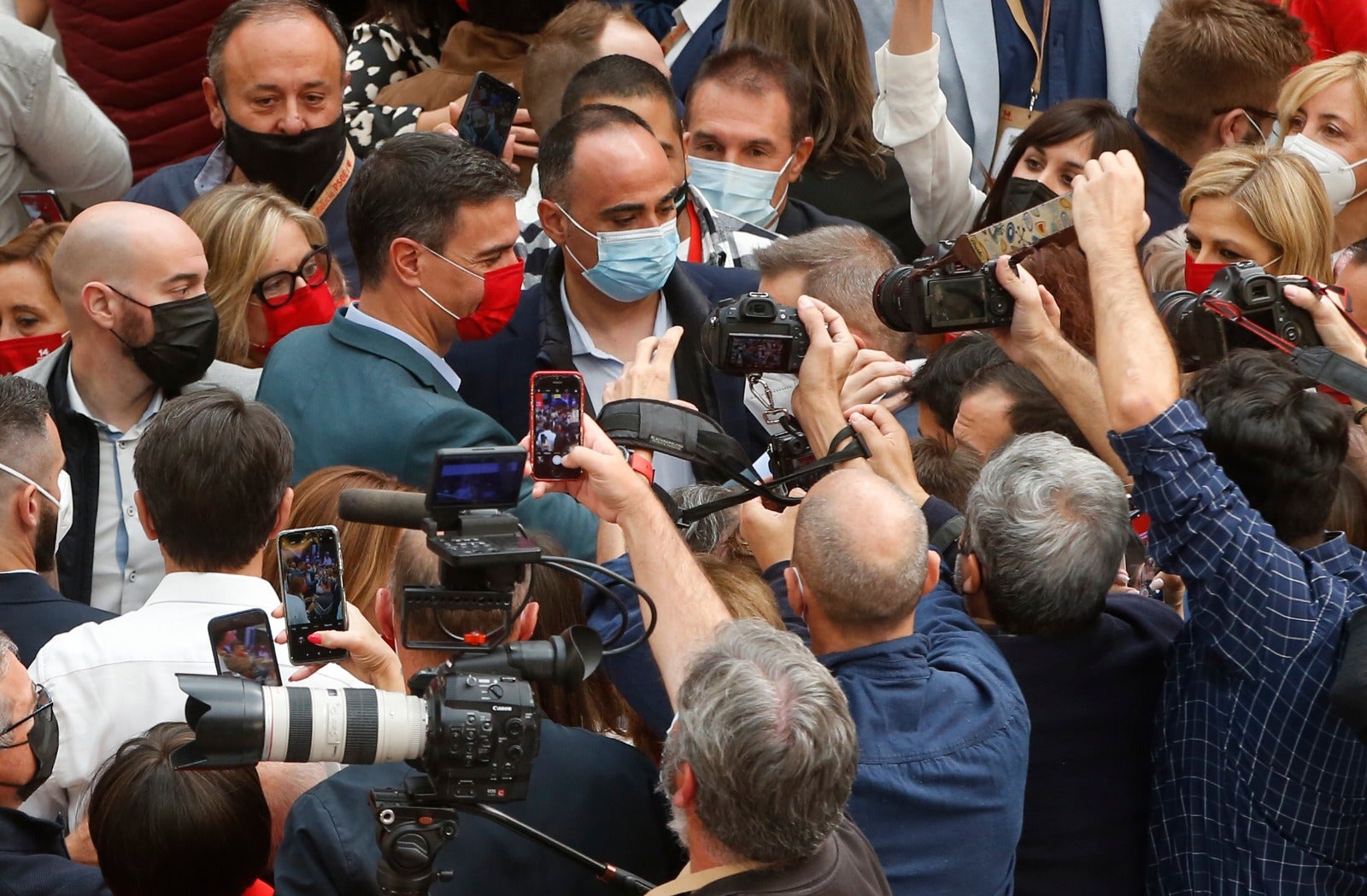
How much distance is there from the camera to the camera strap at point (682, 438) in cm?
344

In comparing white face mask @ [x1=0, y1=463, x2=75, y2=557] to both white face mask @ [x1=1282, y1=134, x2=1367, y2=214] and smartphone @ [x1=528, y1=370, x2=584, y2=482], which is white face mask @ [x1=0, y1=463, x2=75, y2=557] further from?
white face mask @ [x1=1282, y1=134, x2=1367, y2=214]

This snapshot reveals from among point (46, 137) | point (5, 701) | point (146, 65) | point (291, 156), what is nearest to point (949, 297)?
point (5, 701)

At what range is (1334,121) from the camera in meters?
5.36

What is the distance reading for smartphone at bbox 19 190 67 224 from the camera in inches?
209

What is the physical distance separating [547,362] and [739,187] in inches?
52.9

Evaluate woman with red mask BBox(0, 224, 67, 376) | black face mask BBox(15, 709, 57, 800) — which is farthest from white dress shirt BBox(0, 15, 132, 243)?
black face mask BBox(15, 709, 57, 800)

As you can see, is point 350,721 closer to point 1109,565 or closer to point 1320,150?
point 1109,565

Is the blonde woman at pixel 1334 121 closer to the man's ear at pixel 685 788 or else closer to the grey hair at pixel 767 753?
the grey hair at pixel 767 753

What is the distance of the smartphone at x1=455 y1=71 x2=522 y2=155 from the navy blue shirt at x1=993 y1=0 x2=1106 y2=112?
2.10 metres

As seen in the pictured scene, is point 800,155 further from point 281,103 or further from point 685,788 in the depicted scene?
point 685,788

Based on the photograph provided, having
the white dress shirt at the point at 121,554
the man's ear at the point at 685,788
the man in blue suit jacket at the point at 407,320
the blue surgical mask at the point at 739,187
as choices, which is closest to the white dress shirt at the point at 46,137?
the man in blue suit jacket at the point at 407,320

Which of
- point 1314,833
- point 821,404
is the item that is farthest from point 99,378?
point 1314,833

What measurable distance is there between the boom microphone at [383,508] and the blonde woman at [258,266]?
2.28m

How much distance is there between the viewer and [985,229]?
4.07m
